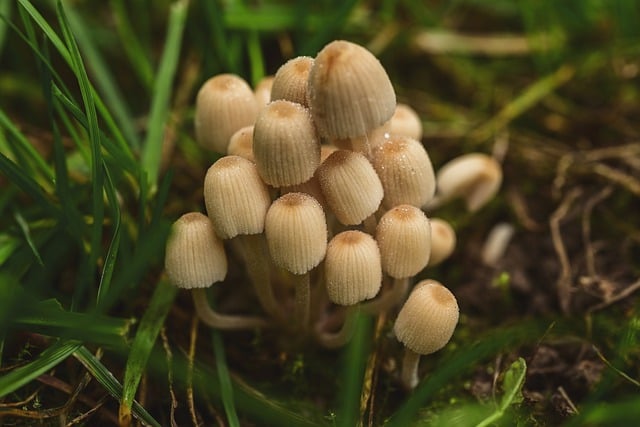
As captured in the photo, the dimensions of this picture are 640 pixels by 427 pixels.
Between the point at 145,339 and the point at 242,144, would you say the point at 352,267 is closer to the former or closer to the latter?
the point at 242,144

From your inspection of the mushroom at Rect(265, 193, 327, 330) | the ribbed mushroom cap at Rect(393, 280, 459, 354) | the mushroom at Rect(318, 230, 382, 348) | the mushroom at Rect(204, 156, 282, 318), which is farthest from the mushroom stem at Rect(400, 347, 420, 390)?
the mushroom at Rect(204, 156, 282, 318)

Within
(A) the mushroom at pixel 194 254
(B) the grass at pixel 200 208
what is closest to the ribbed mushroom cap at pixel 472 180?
(B) the grass at pixel 200 208

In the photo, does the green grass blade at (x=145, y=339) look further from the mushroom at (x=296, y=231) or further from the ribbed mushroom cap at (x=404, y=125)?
the ribbed mushroom cap at (x=404, y=125)

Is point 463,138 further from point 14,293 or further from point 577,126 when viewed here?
point 14,293

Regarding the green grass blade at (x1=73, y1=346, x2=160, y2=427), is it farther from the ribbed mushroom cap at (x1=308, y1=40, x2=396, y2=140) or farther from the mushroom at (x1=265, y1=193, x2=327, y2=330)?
the ribbed mushroom cap at (x1=308, y1=40, x2=396, y2=140)

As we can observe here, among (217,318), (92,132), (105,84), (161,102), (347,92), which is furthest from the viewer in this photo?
(105,84)

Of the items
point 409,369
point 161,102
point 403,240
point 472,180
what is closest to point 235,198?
point 403,240

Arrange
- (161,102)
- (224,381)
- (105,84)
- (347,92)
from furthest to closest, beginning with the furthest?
(105,84) < (161,102) < (224,381) < (347,92)
